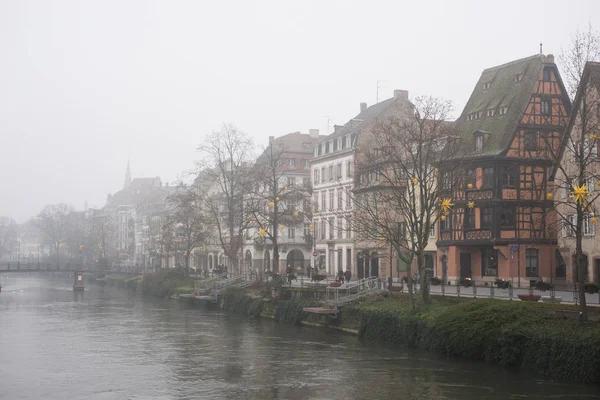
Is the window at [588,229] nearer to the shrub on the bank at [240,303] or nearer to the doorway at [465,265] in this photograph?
the doorway at [465,265]

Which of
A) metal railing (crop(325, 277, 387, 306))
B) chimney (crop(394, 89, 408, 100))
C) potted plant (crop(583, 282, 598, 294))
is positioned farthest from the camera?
chimney (crop(394, 89, 408, 100))

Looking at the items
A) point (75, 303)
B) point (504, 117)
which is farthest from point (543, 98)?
point (75, 303)

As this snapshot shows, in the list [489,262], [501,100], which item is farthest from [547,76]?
[489,262]

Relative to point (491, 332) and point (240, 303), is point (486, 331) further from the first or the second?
point (240, 303)

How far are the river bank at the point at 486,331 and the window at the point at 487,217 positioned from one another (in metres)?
12.6

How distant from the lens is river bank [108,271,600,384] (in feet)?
86.1

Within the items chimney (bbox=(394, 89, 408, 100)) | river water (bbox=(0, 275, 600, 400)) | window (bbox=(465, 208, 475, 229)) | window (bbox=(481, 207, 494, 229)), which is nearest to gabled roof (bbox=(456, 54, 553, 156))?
window (bbox=(481, 207, 494, 229))

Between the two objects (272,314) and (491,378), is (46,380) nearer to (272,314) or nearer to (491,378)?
(491,378)

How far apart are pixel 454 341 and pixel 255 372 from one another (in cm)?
861

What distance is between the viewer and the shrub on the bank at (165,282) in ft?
253

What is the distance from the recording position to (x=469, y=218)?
2094 inches

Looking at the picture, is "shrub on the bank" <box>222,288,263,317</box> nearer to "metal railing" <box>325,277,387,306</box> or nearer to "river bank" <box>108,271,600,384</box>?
"river bank" <box>108,271,600,384</box>

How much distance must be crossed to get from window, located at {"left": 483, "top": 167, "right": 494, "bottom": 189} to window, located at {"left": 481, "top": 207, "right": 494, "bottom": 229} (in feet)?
5.19

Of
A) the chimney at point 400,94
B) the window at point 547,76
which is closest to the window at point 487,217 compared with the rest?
the window at point 547,76
